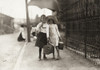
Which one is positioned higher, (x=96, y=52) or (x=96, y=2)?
(x=96, y=2)

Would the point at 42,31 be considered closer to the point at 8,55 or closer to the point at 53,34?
the point at 53,34

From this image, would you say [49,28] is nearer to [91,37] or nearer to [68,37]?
[91,37]

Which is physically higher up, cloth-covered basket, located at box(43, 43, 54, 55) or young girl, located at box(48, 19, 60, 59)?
young girl, located at box(48, 19, 60, 59)

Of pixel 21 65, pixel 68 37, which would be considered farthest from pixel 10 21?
pixel 21 65

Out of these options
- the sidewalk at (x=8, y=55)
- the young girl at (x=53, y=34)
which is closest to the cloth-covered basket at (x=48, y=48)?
the young girl at (x=53, y=34)

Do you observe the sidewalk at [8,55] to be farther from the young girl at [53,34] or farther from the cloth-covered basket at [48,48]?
the young girl at [53,34]

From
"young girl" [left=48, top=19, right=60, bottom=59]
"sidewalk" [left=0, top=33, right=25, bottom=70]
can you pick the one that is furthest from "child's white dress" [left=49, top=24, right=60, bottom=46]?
"sidewalk" [left=0, top=33, right=25, bottom=70]

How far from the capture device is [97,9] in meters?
11.4

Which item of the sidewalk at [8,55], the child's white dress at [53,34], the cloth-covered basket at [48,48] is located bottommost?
the sidewalk at [8,55]

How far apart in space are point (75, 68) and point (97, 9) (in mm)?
3946

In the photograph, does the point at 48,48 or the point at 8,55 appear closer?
the point at 48,48

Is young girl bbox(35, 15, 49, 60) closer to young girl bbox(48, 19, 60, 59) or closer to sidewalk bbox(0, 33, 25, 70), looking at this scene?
young girl bbox(48, 19, 60, 59)

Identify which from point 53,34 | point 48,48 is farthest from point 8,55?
point 53,34

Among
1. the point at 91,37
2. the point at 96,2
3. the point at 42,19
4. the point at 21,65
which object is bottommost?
the point at 21,65
